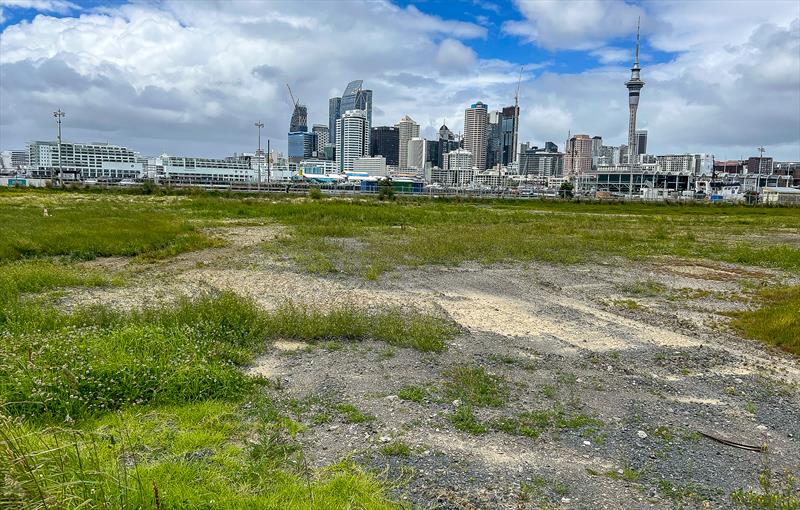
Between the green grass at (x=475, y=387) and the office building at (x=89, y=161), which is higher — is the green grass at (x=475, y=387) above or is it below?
below

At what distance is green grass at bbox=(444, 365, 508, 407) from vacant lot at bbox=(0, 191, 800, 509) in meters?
0.04

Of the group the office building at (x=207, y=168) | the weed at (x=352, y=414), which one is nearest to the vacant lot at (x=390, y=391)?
the weed at (x=352, y=414)

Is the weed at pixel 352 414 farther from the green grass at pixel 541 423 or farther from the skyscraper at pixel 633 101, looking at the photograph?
the skyscraper at pixel 633 101

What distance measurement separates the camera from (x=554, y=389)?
7.75m

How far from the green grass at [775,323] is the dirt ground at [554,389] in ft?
1.42

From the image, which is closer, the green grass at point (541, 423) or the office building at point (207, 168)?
the green grass at point (541, 423)

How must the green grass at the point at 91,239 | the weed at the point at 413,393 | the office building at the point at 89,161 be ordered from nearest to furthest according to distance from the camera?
the weed at the point at 413,393, the green grass at the point at 91,239, the office building at the point at 89,161

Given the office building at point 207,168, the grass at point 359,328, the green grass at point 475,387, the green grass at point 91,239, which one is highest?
the office building at point 207,168

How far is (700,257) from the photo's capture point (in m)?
23.2

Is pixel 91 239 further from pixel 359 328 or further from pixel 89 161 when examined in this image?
pixel 89 161

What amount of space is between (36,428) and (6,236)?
17751mm

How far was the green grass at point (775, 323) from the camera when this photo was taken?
10.6m

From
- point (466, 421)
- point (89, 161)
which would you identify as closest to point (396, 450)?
point (466, 421)

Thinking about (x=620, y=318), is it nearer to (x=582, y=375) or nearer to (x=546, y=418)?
(x=582, y=375)
